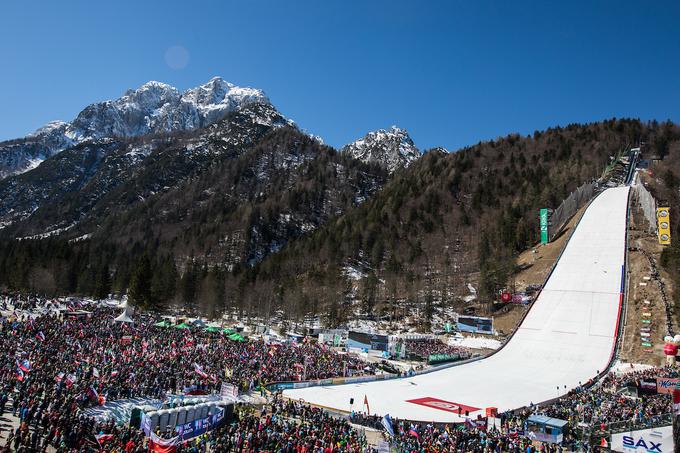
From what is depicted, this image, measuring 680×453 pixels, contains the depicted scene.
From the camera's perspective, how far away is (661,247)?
218ft

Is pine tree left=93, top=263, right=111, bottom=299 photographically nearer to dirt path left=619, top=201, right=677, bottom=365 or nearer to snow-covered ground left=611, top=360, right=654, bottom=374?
snow-covered ground left=611, top=360, right=654, bottom=374

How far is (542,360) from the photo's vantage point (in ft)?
155

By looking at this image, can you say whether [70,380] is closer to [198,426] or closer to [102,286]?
[198,426]

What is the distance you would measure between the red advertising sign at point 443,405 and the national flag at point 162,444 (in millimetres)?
20735

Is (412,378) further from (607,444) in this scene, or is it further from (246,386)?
(607,444)

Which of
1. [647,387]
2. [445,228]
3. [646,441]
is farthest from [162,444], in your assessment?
[445,228]

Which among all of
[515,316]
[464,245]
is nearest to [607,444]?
[515,316]

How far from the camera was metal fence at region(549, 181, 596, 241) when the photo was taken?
9344cm

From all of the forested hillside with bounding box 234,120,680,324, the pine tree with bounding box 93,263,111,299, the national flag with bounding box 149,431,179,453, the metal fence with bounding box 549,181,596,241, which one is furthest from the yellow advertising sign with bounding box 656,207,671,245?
the pine tree with bounding box 93,263,111,299

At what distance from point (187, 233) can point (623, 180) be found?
432 ft

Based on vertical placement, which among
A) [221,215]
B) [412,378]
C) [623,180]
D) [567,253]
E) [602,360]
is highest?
[623,180]

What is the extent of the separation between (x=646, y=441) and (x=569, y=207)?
9025 centimetres

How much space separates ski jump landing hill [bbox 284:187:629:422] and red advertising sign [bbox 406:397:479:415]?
73mm

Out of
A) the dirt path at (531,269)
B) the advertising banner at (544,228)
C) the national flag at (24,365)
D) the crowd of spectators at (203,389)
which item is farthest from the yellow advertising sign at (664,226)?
the national flag at (24,365)
